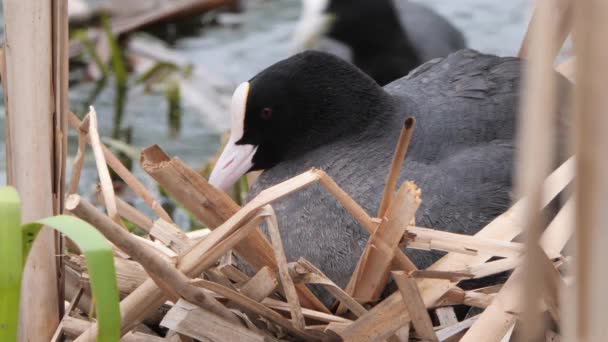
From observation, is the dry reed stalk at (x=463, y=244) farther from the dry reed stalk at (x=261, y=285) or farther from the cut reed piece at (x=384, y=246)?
the dry reed stalk at (x=261, y=285)

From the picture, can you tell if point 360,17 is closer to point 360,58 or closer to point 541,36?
point 360,58

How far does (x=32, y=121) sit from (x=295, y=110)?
63 cm

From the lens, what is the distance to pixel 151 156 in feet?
3.73

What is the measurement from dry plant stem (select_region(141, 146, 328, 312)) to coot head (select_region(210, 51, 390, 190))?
0.45 metres

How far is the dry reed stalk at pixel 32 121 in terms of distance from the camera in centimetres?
110

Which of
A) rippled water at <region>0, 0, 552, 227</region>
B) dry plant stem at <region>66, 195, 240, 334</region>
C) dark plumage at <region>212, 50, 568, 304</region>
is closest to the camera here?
dry plant stem at <region>66, 195, 240, 334</region>

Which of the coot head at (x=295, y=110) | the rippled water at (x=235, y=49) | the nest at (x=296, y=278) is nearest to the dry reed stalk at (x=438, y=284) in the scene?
the nest at (x=296, y=278)

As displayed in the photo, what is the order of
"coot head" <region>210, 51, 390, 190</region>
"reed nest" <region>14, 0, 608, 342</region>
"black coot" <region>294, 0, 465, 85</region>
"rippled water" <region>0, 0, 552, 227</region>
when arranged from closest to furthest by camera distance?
"reed nest" <region>14, 0, 608, 342</region>
"coot head" <region>210, 51, 390, 190</region>
"rippled water" <region>0, 0, 552, 227</region>
"black coot" <region>294, 0, 465, 85</region>

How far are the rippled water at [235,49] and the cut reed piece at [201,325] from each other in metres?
1.64

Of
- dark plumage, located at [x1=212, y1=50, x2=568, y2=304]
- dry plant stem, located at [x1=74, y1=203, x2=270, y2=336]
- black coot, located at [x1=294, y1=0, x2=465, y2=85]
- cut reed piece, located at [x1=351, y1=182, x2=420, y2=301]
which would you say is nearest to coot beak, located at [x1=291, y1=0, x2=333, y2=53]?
black coot, located at [x1=294, y1=0, x2=465, y2=85]

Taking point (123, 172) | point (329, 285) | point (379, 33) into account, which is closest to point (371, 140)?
point (123, 172)

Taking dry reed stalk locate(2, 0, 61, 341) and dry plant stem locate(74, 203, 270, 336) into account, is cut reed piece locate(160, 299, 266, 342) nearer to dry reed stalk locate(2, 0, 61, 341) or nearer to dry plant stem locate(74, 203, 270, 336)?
dry plant stem locate(74, 203, 270, 336)

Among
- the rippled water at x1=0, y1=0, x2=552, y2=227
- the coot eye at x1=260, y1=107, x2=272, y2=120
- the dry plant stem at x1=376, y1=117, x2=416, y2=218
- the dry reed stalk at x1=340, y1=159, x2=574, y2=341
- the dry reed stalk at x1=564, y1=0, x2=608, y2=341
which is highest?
the dry reed stalk at x1=564, y1=0, x2=608, y2=341

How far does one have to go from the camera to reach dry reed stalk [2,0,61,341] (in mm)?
1104
